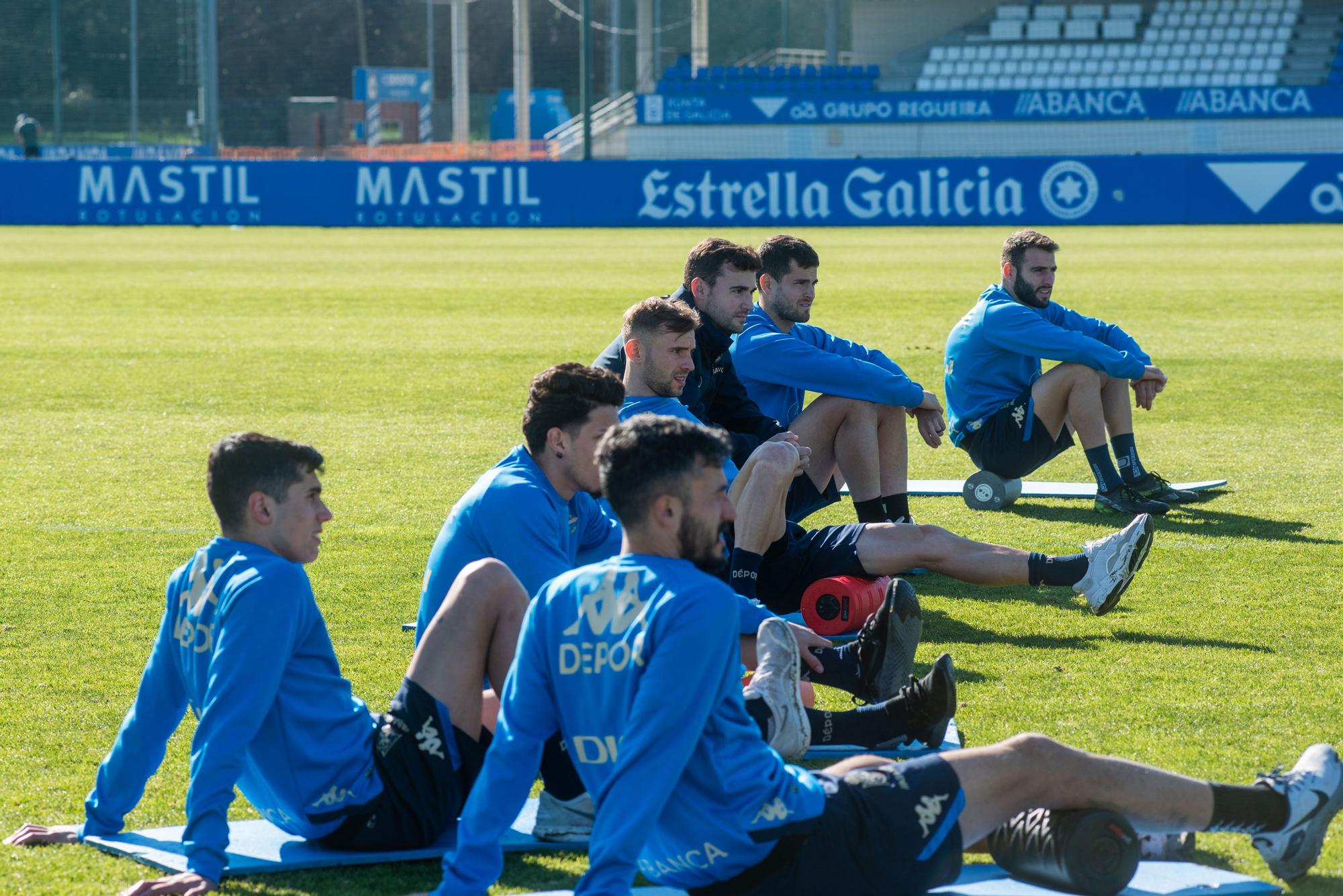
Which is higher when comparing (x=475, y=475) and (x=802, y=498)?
(x=802, y=498)

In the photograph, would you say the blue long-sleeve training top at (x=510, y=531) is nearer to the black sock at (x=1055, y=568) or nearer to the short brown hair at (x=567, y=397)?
the short brown hair at (x=567, y=397)

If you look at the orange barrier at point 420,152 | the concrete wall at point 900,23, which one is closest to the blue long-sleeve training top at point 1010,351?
the orange barrier at point 420,152

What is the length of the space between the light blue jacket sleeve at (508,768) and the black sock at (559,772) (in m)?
0.71

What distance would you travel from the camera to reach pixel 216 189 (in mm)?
34281

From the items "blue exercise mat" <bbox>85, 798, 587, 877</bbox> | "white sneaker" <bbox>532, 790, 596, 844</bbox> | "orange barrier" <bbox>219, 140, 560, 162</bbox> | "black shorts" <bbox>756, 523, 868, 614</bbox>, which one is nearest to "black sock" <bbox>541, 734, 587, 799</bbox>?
"white sneaker" <bbox>532, 790, 596, 844</bbox>

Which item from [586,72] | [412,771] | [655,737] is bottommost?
[412,771]

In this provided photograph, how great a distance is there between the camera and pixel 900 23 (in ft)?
173

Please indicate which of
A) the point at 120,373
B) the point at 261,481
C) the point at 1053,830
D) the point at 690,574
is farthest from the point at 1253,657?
the point at 120,373

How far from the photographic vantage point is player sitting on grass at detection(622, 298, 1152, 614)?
6137 millimetres

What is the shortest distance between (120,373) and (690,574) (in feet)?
40.4

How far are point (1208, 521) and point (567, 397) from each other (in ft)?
17.2

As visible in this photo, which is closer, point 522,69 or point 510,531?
point 510,531

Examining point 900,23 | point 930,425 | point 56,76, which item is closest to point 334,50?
point 56,76

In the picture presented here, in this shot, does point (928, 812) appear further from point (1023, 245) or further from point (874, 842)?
point (1023, 245)
